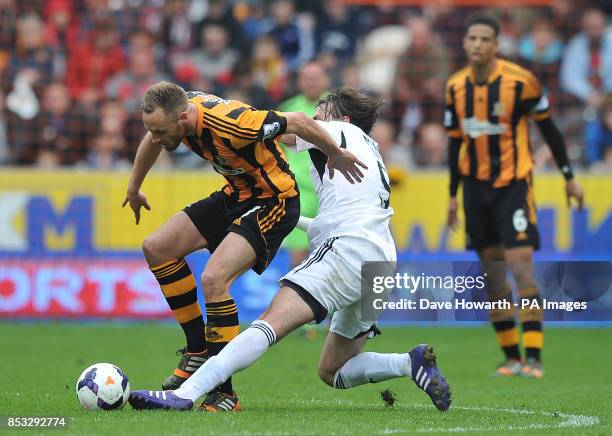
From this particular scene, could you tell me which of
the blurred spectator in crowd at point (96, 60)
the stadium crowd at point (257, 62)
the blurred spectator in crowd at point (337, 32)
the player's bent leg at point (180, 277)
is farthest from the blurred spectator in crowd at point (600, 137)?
the player's bent leg at point (180, 277)

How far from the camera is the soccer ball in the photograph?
631 centimetres

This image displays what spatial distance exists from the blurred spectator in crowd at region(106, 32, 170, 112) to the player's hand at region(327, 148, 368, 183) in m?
9.23

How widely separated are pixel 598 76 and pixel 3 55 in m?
→ 8.08

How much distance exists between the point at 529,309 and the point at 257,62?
7916 millimetres

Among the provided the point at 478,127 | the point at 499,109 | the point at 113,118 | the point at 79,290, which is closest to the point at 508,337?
the point at 478,127

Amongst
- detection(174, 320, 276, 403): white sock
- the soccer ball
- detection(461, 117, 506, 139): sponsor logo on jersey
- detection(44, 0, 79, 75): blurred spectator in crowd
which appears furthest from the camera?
detection(44, 0, 79, 75): blurred spectator in crowd

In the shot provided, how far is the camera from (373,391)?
8.10 meters

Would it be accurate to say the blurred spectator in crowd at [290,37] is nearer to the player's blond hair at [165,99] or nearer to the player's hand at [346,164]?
the player's hand at [346,164]

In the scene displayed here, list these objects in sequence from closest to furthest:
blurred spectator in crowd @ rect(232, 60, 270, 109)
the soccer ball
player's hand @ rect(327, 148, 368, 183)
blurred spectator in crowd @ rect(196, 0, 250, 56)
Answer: the soccer ball → player's hand @ rect(327, 148, 368, 183) → blurred spectator in crowd @ rect(232, 60, 270, 109) → blurred spectator in crowd @ rect(196, 0, 250, 56)

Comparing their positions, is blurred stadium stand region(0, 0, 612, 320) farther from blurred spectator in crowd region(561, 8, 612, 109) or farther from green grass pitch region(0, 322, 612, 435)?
green grass pitch region(0, 322, 612, 435)

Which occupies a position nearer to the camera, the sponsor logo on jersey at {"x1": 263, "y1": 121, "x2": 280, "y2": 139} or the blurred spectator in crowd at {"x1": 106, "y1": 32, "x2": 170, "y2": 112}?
the sponsor logo on jersey at {"x1": 263, "y1": 121, "x2": 280, "y2": 139}

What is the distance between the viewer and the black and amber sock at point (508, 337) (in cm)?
927

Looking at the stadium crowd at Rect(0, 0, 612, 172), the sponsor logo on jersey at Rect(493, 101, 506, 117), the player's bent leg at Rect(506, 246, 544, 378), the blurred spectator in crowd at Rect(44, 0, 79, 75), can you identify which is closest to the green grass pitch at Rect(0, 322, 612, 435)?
the player's bent leg at Rect(506, 246, 544, 378)

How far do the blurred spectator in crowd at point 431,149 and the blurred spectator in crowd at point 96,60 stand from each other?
14.1 feet
